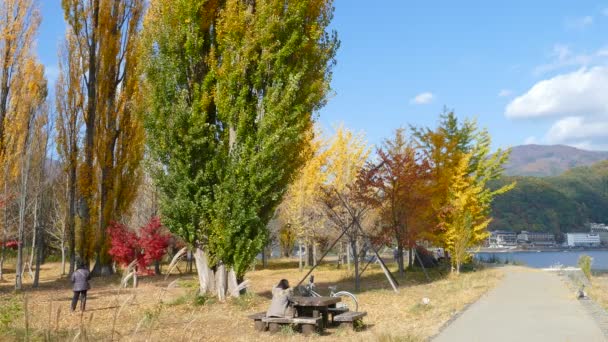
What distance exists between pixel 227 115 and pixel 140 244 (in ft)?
31.8

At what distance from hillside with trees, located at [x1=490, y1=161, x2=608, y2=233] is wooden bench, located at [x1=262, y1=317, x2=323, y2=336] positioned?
9668cm

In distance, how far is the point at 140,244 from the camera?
21609mm

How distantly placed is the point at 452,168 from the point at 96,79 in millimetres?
16931

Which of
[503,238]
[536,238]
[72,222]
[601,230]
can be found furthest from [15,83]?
[601,230]

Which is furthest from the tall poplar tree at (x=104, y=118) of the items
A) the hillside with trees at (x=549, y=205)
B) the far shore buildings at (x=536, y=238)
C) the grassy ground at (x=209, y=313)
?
the far shore buildings at (x=536, y=238)

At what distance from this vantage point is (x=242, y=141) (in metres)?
14.3

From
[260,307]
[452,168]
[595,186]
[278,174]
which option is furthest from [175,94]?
[595,186]

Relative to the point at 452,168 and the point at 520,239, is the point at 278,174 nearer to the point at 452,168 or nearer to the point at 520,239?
the point at 452,168

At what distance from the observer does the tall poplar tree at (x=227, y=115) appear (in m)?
14.0

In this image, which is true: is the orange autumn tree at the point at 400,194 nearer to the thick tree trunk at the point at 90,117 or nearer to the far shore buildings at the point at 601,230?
the thick tree trunk at the point at 90,117

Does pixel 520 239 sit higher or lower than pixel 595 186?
lower

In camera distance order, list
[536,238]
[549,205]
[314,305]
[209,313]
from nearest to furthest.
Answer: [314,305]
[209,313]
[536,238]
[549,205]

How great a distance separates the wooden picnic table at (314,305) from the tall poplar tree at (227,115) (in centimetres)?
362

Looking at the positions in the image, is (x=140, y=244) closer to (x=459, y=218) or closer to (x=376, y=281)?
(x=376, y=281)
